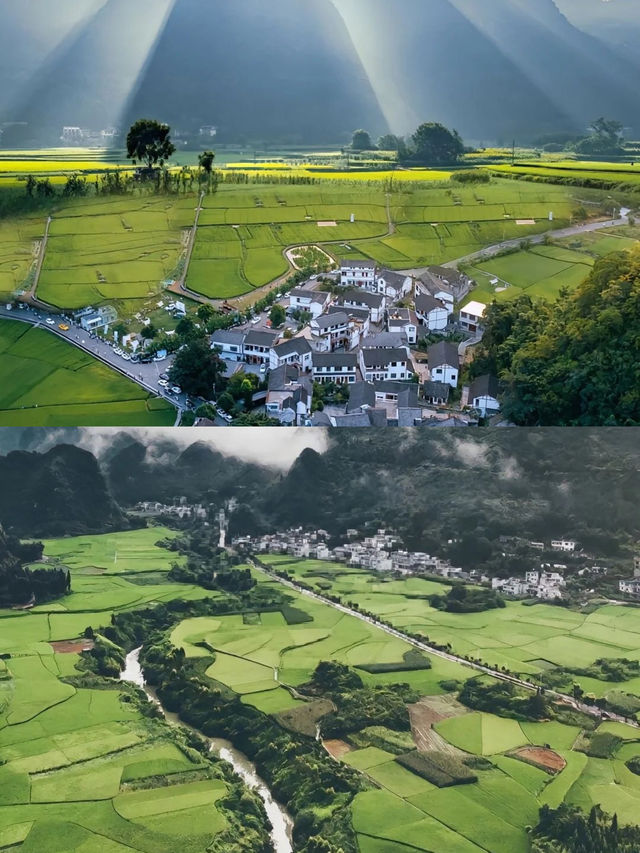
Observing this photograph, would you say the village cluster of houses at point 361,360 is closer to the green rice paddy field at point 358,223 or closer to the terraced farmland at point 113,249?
the green rice paddy field at point 358,223

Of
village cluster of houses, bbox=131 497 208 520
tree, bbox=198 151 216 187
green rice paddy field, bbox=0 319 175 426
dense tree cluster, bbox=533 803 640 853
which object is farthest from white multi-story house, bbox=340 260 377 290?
dense tree cluster, bbox=533 803 640 853

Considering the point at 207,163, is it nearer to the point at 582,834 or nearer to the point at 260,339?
the point at 260,339

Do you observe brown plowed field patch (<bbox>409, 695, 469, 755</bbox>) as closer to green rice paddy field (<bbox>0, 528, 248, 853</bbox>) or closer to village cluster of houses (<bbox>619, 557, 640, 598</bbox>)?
green rice paddy field (<bbox>0, 528, 248, 853</bbox>)

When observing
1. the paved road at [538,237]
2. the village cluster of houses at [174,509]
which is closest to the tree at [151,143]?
the paved road at [538,237]

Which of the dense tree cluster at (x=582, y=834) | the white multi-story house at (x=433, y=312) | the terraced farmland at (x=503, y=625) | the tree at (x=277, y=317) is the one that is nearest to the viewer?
the dense tree cluster at (x=582, y=834)

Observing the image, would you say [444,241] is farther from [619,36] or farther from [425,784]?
[425,784]

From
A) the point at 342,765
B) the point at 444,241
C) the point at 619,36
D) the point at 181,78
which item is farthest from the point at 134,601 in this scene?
the point at 619,36

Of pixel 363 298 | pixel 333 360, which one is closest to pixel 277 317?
pixel 333 360
